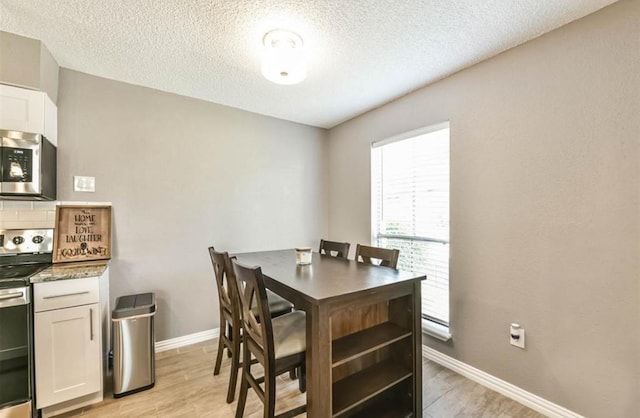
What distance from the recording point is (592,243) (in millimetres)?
1604

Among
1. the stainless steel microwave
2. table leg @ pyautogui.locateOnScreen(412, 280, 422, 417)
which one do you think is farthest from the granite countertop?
table leg @ pyautogui.locateOnScreen(412, 280, 422, 417)

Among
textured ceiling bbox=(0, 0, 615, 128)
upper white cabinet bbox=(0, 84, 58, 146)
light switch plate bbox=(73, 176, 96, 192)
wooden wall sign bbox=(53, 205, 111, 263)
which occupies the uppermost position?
textured ceiling bbox=(0, 0, 615, 128)

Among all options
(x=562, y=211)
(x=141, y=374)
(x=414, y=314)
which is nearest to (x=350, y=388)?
(x=414, y=314)

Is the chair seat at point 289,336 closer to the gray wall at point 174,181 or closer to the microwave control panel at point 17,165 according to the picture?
the gray wall at point 174,181

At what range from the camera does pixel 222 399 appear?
1.91m

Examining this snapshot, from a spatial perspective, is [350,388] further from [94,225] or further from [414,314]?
[94,225]

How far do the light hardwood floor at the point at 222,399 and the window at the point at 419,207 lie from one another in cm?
41

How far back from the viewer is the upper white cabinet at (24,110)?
71.1 inches

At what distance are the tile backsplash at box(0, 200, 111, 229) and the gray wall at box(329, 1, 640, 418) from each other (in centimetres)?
328

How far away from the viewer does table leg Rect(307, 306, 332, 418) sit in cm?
129

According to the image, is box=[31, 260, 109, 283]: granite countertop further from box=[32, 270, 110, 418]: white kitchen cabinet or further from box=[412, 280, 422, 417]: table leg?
box=[412, 280, 422, 417]: table leg

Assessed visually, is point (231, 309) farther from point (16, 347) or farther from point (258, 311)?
point (16, 347)

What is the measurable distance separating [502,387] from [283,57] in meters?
2.74

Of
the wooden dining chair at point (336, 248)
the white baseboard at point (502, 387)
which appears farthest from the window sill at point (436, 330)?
the wooden dining chair at point (336, 248)
